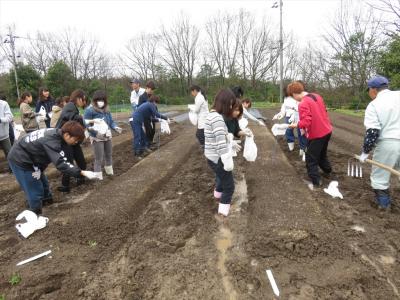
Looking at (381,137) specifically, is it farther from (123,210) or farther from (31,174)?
(31,174)

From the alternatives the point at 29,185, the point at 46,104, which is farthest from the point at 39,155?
the point at 46,104

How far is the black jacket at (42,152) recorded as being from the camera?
12.5ft

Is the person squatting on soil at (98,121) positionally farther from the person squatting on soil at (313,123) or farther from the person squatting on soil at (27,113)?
the person squatting on soil at (313,123)

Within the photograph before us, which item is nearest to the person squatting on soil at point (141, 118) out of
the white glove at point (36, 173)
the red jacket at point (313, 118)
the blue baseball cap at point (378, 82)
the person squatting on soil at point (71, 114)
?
the person squatting on soil at point (71, 114)

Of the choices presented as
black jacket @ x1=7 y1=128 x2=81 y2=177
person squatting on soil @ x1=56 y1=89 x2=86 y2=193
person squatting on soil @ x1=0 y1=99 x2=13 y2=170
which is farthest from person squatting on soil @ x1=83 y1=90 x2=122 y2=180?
person squatting on soil @ x1=0 y1=99 x2=13 y2=170

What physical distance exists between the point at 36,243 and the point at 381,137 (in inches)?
173

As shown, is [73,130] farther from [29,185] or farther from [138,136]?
[138,136]

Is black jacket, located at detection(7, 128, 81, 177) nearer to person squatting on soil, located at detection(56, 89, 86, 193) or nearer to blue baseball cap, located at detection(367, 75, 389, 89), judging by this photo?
person squatting on soil, located at detection(56, 89, 86, 193)

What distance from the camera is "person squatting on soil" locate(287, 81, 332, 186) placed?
4871mm

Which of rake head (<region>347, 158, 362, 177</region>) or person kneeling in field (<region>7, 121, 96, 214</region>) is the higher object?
person kneeling in field (<region>7, 121, 96, 214</region>)

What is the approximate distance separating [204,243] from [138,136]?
514 cm

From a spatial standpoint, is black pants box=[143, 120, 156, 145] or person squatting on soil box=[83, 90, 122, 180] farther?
black pants box=[143, 120, 156, 145]

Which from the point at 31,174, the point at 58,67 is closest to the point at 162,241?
the point at 31,174

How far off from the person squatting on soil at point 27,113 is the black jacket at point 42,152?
3257 mm
